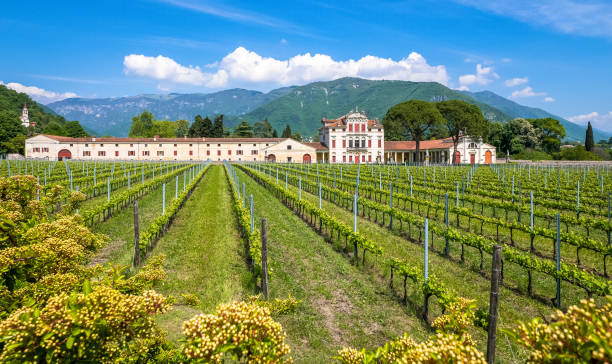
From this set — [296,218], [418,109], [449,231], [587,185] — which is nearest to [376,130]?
[418,109]

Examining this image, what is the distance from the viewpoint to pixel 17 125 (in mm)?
76500

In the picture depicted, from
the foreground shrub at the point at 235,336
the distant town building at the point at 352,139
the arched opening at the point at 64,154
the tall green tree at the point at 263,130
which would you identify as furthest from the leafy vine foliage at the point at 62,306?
the tall green tree at the point at 263,130

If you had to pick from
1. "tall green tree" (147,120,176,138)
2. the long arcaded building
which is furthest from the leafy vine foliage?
"tall green tree" (147,120,176,138)

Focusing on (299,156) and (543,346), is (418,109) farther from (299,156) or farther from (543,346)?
(543,346)

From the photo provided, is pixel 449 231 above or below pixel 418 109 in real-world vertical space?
below

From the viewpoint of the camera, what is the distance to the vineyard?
2.39 meters

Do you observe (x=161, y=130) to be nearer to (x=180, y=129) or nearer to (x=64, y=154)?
(x=180, y=129)

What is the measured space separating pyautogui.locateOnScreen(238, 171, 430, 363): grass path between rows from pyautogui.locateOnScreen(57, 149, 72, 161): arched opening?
7473 cm

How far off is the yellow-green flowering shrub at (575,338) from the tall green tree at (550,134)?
324ft

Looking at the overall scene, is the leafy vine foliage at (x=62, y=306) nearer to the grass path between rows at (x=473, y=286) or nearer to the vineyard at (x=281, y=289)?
the vineyard at (x=281, y=289)

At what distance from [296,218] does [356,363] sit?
43.0 ft

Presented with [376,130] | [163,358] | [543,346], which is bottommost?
[163,358]

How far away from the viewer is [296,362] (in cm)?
517

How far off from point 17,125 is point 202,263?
92439 mm
